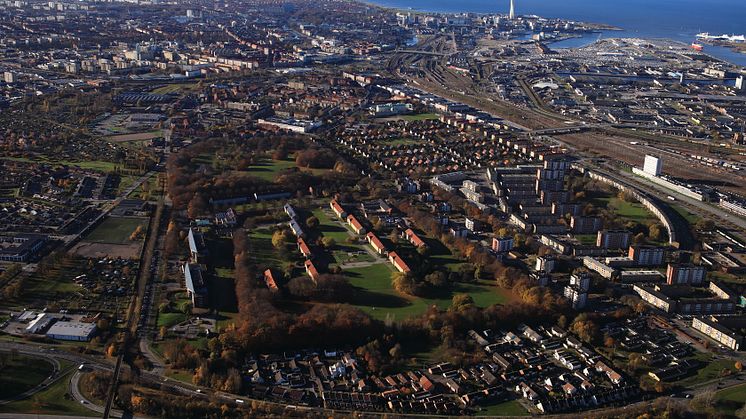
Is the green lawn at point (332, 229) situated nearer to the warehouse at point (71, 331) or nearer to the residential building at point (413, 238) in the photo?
the residential building at point (413, 238)

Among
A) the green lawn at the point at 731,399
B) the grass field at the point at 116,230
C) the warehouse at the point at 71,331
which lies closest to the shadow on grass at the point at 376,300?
the warehouse at the point at 71,331

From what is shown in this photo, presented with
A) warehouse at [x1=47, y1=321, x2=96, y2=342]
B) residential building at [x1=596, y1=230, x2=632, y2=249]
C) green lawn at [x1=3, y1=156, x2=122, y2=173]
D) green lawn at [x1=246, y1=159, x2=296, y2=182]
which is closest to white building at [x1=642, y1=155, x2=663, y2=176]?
residential building at [x1=596, y1=230, x2=632, y2=249]

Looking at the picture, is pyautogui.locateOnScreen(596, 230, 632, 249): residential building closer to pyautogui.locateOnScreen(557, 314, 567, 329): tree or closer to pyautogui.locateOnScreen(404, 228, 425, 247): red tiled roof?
pyautogui.locateOnScreen(404, 228, 425, 247): red tiled roof

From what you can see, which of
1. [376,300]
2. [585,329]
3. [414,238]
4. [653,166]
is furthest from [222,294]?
[653,166]

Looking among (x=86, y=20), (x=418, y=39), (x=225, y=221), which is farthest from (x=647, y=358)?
(x=86, y=20)

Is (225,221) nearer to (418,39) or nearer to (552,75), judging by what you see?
(552,75)

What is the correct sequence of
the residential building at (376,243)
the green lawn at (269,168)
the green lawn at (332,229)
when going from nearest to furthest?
the residential building at (376,243)
the green lawn at (332,229)
the green lawn at (269,168)
